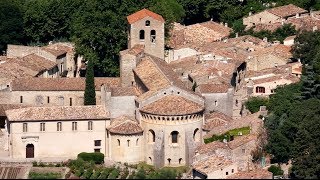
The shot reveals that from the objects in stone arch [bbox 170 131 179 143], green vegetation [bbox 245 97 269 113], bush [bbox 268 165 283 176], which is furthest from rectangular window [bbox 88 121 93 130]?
bush [bbox 268 165 283 176]

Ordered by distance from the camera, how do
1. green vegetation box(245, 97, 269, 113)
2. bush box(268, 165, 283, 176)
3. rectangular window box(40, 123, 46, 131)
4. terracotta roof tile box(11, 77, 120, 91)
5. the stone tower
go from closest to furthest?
bush box(268, 165, 283, 176), rectangular window box(40, 123, 46, 131), green vegetation box(245, 97, 269, 113), terracotta roof tile box(11, 77, 120, 91), the stone tower

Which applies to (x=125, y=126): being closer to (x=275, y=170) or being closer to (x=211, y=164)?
(x=211, y=164)

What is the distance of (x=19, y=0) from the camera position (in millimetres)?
139000

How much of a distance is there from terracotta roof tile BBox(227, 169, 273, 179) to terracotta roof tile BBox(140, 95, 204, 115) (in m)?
8.04

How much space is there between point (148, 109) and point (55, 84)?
49.0 ft

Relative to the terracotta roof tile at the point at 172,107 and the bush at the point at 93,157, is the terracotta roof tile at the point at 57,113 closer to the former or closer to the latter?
the bush at the point at 93,157

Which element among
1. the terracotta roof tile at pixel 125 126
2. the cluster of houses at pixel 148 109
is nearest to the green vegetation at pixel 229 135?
the cluster of houses at pixel 148 109

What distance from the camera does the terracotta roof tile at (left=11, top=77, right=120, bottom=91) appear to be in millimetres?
107688

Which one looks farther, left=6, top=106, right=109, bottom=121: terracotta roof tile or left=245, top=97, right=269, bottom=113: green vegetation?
left=245, top=97, right=269, bottom=113: green vegetation

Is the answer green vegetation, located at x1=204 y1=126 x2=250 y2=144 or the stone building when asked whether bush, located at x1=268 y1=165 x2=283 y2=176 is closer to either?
green vegetation, located at x1=204 y1=126 x2=250 y2=144

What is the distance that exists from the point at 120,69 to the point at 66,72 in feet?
60.3

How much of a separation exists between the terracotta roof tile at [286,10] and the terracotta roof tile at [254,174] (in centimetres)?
5296

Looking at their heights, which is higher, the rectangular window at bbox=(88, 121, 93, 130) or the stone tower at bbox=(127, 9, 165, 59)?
the stone tower at bbox=(127, 9, 165, 59)

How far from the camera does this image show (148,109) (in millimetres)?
96375
